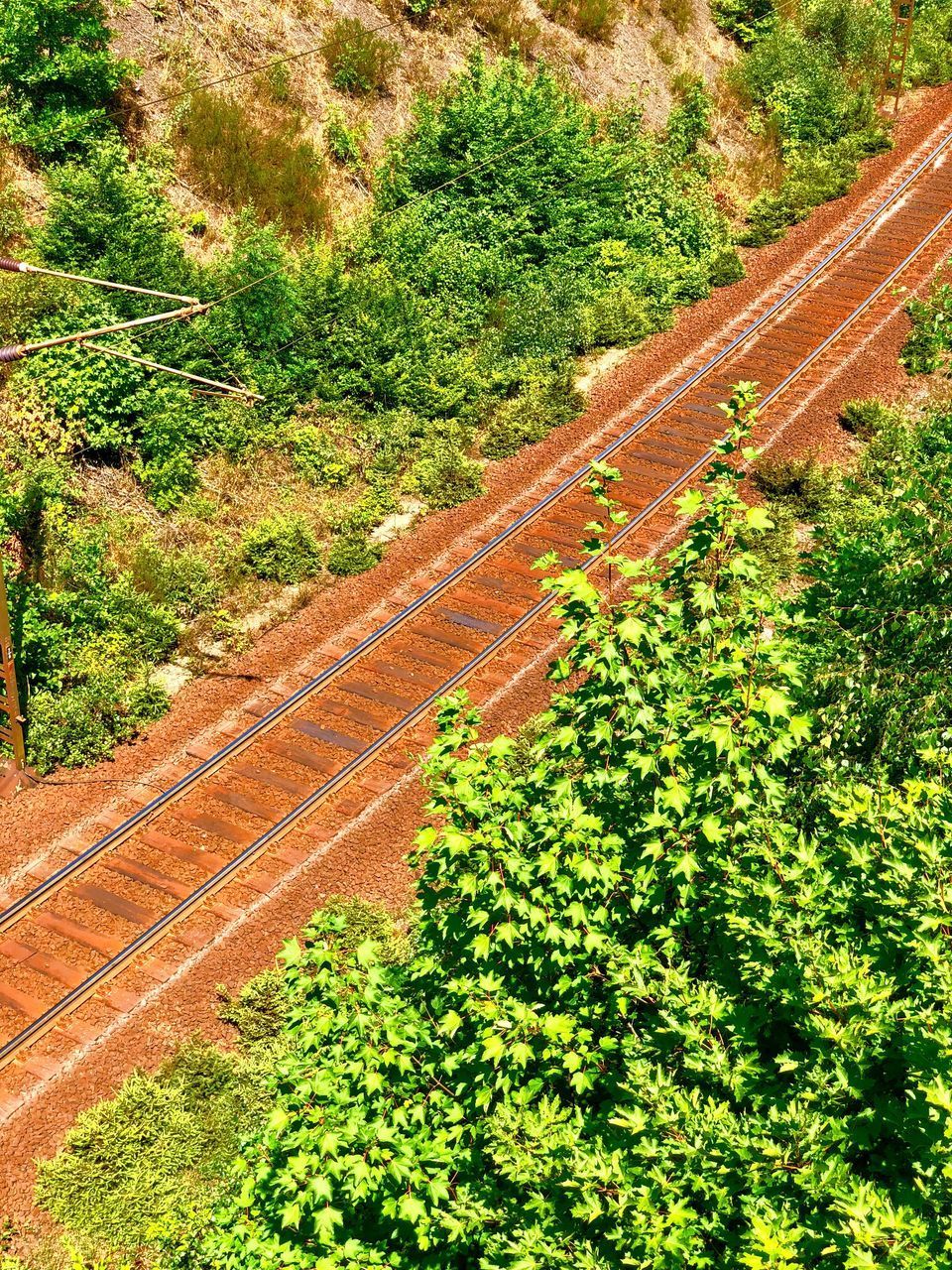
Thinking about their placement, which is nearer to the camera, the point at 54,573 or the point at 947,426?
the point at 947,426

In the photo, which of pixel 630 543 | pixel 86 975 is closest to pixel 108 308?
pixel 630 543

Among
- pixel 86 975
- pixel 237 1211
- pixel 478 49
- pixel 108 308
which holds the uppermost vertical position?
pixel 478 49

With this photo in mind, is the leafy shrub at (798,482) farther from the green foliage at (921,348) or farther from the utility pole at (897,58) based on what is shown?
the utility pole at (897,58)

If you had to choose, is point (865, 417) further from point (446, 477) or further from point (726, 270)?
point (446, 477)

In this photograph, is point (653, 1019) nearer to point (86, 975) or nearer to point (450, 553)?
point (86, 975)

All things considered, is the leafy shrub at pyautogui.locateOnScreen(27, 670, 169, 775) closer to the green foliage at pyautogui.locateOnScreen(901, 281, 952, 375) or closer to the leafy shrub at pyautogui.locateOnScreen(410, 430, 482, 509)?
the leafy shrub at pyautogui.locateOnScreen(410, 430, 482, 509)

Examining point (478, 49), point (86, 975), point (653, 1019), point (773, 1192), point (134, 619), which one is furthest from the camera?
point (478, 49)

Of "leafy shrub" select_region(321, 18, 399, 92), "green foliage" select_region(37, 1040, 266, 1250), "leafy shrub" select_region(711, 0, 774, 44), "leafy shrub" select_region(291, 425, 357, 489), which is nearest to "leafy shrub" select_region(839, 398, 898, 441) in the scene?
"leafy shrub" select_region(291, 425, 357, 489)

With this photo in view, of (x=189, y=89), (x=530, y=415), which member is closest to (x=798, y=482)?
(x=530, y=415)
